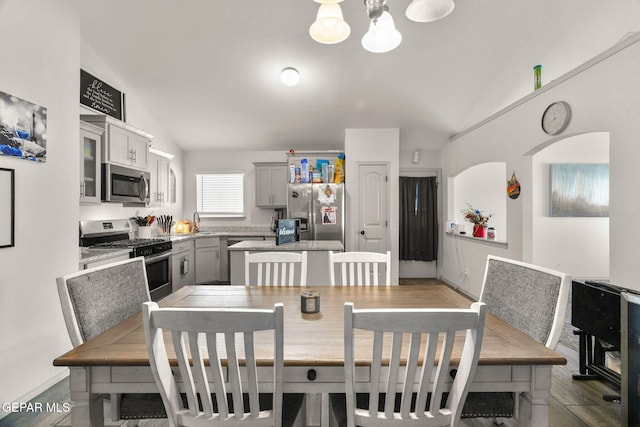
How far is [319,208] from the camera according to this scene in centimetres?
486

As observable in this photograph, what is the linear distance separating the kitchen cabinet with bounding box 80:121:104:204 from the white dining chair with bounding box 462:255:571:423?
3.45m

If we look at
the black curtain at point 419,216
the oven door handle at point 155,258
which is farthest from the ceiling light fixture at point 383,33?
the black curtain at point 419,216

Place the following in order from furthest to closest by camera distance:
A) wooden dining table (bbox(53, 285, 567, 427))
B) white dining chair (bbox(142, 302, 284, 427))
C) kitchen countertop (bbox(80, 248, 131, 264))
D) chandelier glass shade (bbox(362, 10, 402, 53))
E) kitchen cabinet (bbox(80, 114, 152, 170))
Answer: kitchen cabinet (bbox(80, 114, 152, 170)), kitchen countertop (bbox(80, 248, 131, 264)), chandelier glass shade (bbox(362, 10, 402, 53)), wooden dining table (bbox(53, 285, 567, 427)), white dining chair (bbox(142, 302, 284, 427))

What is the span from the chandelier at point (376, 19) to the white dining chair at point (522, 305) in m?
1.19

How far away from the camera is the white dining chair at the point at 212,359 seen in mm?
916

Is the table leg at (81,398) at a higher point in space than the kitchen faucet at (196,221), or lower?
lower

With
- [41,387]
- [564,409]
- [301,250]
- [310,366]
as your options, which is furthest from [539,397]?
[41,387]

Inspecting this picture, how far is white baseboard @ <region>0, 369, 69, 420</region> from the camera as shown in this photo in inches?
79.4

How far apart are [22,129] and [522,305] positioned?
295 cm

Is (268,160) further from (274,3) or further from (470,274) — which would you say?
(470,274)

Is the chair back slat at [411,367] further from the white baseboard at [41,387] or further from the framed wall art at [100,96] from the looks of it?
the framed wall art at [100,96]

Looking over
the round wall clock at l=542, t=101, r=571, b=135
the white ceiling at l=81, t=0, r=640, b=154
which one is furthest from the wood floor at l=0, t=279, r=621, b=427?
the white ceiling at l=81, t=0, r=640, b=154

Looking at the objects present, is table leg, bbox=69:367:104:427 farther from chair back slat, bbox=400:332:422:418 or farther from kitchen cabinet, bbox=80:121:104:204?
kitchen cabinet, bbox=80:121:104:204

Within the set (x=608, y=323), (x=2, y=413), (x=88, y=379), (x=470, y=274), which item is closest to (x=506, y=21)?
(x=608, y=323)
